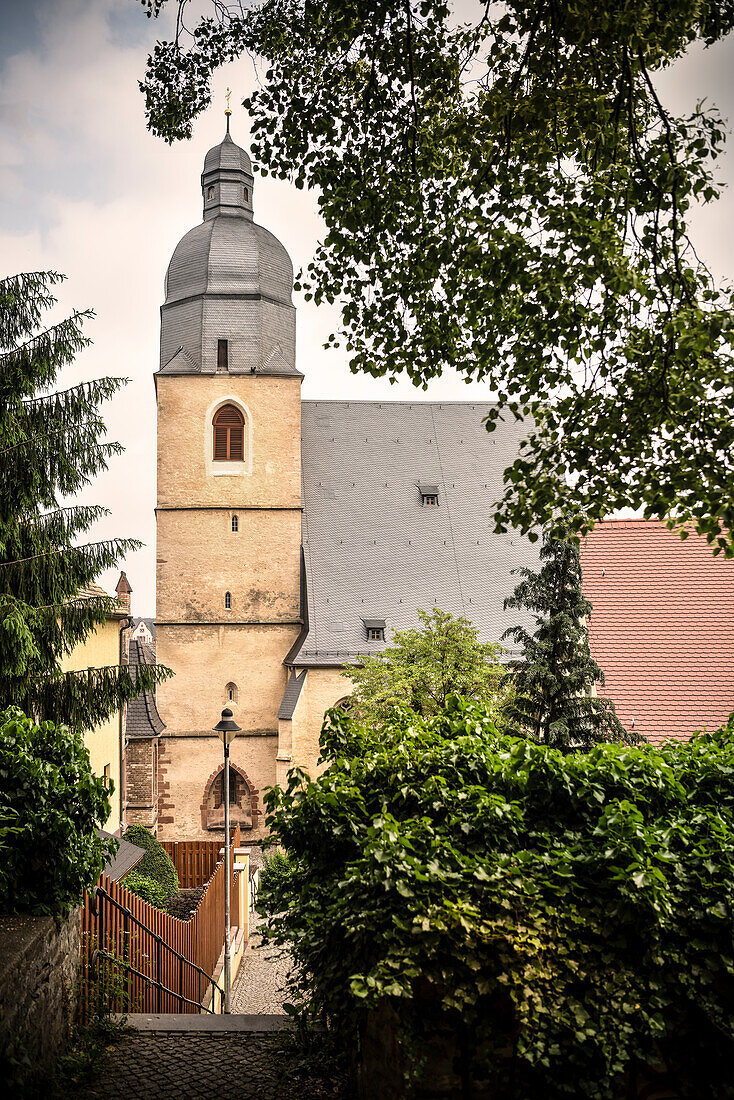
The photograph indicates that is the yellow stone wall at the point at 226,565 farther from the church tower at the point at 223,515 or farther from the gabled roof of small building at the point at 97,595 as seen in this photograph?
the gabled roof of small building at the point at 97,595

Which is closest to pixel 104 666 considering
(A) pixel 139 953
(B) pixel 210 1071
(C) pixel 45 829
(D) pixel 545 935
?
(A) pixel 139 953

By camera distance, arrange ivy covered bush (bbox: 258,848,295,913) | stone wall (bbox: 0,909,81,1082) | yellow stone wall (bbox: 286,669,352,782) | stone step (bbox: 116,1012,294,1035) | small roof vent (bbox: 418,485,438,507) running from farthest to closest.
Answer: small roof vent (bbox: 418,485,438,507)
yellow stone wall (bbox: 286,669,352,782)
stone step (bbox: 116,1012,294,1035)
ivy covered bush (bbox: 258,848,295,913)
stone wall (bbox: 0,909,81,1082)

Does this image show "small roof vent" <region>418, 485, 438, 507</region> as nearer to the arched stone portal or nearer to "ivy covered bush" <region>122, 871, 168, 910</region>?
the arched stone portal

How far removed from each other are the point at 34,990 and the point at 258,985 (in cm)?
945

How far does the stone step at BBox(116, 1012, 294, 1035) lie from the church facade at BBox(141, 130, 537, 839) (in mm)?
14960

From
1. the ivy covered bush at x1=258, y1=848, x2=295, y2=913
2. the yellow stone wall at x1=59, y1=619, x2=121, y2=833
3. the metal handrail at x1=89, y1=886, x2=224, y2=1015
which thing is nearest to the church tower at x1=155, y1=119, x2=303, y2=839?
the yellow stone wall at x1=59, y1=619, x2=121, y2=833

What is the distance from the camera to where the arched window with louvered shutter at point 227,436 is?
23.3 m

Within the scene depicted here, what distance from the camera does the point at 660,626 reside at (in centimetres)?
1489

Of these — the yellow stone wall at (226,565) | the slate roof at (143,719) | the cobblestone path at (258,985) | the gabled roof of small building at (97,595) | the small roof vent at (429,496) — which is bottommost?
the cobblestone path at (258,985)

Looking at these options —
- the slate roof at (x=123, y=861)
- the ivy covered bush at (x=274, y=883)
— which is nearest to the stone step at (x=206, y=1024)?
the ivy covered bush at (x=274, y=883)

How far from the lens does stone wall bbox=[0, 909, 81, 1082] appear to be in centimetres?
375

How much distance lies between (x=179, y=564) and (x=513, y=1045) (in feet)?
65.6

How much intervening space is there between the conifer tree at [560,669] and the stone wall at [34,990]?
891cm

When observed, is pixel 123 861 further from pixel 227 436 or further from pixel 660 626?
pixel 227 436
